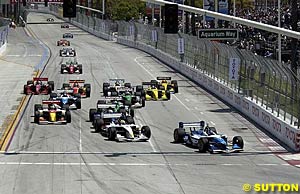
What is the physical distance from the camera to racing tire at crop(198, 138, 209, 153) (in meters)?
26.8

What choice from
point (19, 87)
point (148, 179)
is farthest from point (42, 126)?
point (19, 87)

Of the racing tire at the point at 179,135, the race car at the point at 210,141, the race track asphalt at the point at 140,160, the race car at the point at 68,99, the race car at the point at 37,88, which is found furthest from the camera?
the race car at the point at 37,88

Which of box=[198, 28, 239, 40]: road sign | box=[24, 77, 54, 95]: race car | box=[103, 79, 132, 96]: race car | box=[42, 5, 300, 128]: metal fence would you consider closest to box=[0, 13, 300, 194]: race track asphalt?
box=[103, 79, 132, 96]: race car

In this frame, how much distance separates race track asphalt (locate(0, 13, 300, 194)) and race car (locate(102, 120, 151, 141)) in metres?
0.32

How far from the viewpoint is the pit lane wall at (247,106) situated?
29.1m

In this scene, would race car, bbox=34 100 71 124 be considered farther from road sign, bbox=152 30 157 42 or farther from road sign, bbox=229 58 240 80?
road sign, bbox=152 30 157 42

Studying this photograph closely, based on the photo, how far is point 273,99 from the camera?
3170cm

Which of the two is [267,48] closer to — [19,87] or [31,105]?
[19,87]

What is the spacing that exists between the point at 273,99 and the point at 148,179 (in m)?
11.1

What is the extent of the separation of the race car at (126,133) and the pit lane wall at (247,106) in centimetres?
529

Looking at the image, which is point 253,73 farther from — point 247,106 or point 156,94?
point 156,94

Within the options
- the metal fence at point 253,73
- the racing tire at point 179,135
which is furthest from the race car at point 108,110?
the metal fence at point 253,73

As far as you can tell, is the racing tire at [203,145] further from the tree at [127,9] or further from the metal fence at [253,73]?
the tree at [127,9]

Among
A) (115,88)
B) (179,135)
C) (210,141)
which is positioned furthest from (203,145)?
(115,88)
